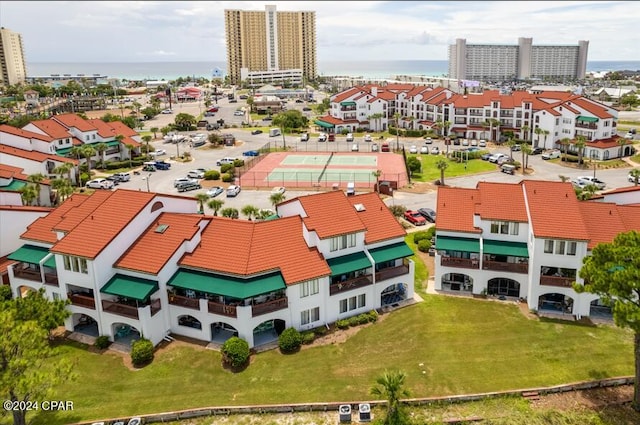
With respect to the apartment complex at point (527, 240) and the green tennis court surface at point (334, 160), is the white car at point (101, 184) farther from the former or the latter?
the apartment complex at point (527, 240)

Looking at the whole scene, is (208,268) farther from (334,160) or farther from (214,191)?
(334,160)

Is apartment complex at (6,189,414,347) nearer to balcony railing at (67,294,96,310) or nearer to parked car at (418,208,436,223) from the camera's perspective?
balcony railing at (67,294,96,310)

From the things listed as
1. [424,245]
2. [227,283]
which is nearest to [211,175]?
[424,245]

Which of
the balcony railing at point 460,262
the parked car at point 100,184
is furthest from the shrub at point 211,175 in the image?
the balcony railing at point 460,262

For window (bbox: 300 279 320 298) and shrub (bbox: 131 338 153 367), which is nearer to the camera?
shrub (bbox: 131 338 153 367)

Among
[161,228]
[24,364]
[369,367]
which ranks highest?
[161,228]

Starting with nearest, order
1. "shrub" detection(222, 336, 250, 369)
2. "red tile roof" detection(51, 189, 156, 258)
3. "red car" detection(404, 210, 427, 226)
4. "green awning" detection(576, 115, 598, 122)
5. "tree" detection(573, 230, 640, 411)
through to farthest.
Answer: "tree" detection(573, 230, 640, 411), "shrub" detection(222, 336, 250, 369), "red tile roof" detection(51, 189, 156, 258), "red car" detection(404, 210, 427, 226), "green awning" detection(576, 115, 598, 122)

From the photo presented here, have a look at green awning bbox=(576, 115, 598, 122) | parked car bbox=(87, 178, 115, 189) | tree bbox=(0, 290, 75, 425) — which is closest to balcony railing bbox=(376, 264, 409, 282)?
tree bbox=(0, 290, 75, 425)
